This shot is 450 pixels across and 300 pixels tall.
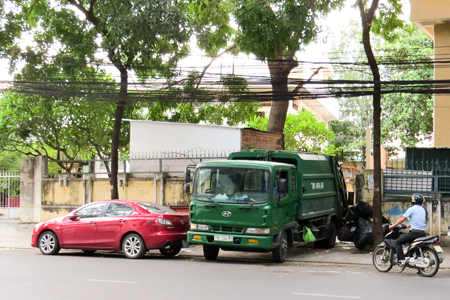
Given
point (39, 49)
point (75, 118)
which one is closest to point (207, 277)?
point (39, 49)

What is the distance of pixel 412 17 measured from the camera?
62.4ft

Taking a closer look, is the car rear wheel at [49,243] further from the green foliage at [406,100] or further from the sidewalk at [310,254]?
the green foliage at [406,100]

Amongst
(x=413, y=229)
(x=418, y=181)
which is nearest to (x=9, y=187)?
(x=418, y=181)

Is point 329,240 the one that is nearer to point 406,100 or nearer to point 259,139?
point 259,139

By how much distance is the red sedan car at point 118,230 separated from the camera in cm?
1298

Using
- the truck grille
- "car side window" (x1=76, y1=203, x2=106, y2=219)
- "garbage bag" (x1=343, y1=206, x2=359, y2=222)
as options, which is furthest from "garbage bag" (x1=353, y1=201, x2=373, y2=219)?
"car side window" (x1=76, y1=203, x2=106, y2=219)

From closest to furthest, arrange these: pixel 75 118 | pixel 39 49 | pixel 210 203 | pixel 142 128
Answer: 1. pixel 210 203
2. pixel 39 49
3. pixel 142 128
4. pixel 75 118

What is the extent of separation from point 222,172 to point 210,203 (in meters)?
0.77

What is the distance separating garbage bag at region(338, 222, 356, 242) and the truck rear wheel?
29 cm


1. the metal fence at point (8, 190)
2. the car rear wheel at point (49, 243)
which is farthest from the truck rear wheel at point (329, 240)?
the metal fence at point (8, 190)

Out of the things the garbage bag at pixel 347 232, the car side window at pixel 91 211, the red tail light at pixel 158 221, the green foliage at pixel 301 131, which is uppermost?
the green foliage at pixel 301 131

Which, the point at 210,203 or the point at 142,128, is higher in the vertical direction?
the point at 142,128

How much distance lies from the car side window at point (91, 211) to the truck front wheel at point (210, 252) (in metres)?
2.87

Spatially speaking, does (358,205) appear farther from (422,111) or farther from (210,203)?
(422,111)
